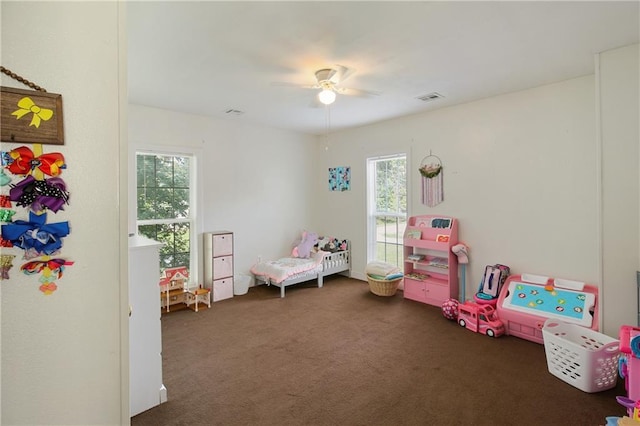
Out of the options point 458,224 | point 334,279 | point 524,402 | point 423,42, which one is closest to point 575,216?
point 458,224

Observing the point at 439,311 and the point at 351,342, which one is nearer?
the point at 351,342

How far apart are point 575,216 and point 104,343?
12.4 feet

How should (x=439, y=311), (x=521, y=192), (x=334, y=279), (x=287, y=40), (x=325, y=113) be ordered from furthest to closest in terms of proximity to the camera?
(x=334, y=279), (x=325, y=113), (x=439, y=311), (x=521, y=192), (x=287, y=40)

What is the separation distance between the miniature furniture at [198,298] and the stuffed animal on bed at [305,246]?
59.9 inches

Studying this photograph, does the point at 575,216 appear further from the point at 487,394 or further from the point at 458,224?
the point at 487,394

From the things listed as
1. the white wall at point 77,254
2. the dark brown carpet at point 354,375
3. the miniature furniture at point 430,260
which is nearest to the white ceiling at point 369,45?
the white wall at point 77,254

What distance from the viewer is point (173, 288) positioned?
152 inches

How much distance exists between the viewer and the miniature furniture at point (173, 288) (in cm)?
371

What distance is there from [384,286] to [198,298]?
8.00ft

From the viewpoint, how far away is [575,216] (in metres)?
3.01

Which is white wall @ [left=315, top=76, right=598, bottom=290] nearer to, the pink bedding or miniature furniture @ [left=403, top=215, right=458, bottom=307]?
miniature furniture @ [left=403, top=215, right=458, bottom=307]

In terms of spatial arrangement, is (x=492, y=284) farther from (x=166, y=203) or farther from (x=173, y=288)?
(x=166, y=203)

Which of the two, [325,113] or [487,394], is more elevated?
[325,113]

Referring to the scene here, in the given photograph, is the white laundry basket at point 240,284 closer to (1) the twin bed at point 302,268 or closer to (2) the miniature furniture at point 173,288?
(1) the twin bed at point 302,268
